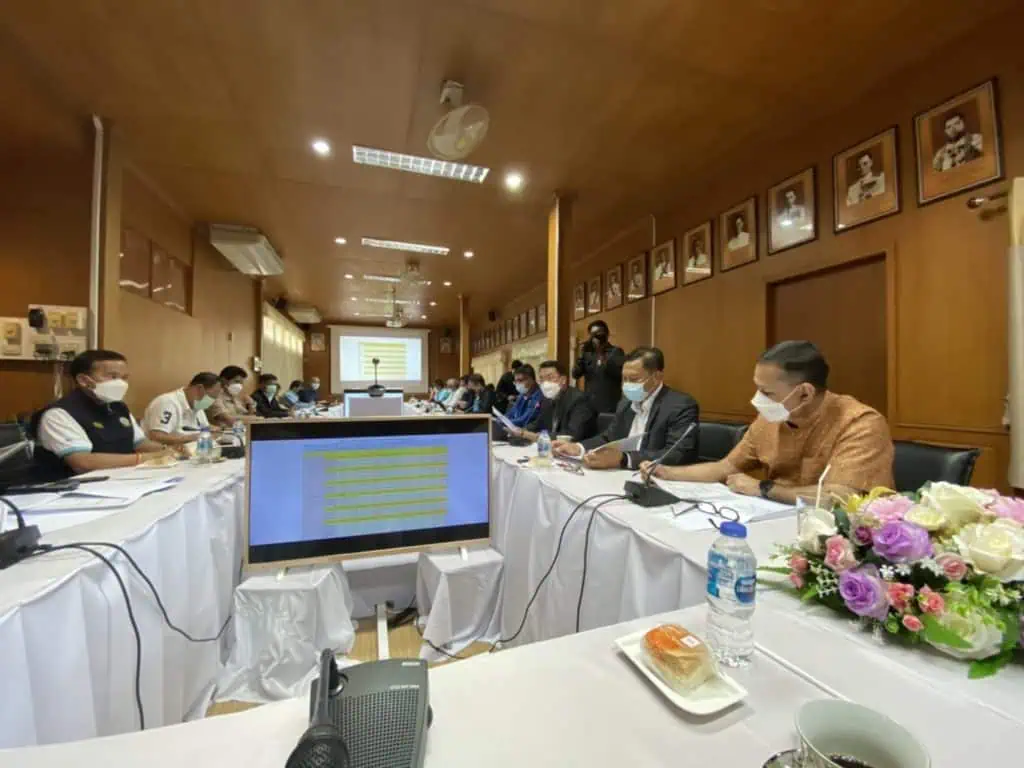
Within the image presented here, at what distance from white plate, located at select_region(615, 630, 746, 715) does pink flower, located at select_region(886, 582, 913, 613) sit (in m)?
0.29

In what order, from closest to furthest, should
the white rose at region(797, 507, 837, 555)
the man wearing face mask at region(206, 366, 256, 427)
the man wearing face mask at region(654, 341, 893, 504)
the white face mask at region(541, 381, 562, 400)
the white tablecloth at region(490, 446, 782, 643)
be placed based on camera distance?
the white rose at region(797, 507, 837, 555) → the white tablecloth at region(490, 446, 782, 643) → the man wearing face mask at region(654, 341, 893, 504) → the white face mask at region(541, 381, 562, 400) → the man wearing face mask at region(206, 366, 256, 427)

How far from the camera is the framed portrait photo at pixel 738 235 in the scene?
3066mm

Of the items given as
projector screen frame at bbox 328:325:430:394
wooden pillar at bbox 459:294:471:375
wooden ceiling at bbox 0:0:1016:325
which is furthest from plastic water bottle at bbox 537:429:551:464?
projector screen frame at bbox 328:325:430:394

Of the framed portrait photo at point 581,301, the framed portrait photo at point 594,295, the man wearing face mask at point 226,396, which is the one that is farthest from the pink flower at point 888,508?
the framed portrait photo at point 581,301

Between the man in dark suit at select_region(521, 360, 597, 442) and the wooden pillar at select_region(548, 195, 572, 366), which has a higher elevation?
the wooden pillar at select_region(548, 195, 572, 366)

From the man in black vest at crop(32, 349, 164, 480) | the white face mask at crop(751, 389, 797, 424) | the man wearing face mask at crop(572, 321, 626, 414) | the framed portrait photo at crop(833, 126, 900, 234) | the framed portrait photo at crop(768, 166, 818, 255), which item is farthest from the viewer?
the man wearing face mask at crop(572, 321, 626, 414)

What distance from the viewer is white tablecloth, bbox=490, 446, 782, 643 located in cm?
102

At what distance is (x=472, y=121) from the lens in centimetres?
Result: 226

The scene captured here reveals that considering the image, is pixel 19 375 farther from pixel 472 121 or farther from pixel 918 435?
pixel 918 435

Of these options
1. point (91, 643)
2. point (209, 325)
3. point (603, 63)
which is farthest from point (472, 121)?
point (209, 325)

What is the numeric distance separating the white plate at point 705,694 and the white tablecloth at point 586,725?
1cm

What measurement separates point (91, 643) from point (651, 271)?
14.4 feet

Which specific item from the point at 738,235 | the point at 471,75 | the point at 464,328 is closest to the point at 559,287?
the point at 738,235

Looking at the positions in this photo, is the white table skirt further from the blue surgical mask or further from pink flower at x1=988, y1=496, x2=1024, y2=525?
the blue surgical mask
